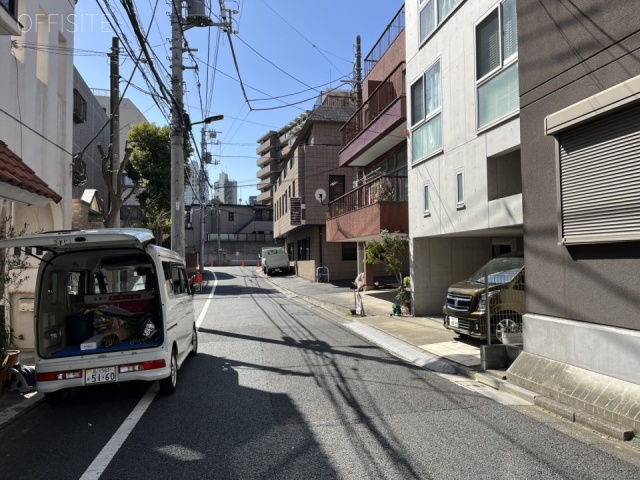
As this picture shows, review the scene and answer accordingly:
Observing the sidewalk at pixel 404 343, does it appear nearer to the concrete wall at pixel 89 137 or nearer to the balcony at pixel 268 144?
the concrete wall at pixel 89 137

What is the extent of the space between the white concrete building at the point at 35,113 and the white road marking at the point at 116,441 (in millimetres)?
3129

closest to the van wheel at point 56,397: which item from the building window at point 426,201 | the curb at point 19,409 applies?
the curb at point 19,409

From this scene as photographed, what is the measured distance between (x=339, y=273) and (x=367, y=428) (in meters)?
25.0

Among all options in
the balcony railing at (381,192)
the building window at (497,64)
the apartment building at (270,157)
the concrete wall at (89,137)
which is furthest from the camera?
the apartment building at (270,157)

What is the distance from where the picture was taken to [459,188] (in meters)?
10.6

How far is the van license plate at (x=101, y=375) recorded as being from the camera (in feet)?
18.4

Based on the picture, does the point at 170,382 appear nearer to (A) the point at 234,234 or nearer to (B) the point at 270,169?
(A) the point at 234,234

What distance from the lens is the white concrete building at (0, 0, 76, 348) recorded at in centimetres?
706

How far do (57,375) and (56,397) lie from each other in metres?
0.60

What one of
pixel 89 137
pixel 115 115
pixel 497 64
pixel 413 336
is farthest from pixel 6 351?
pixel 89 137

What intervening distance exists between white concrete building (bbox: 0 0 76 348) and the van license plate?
2465mm

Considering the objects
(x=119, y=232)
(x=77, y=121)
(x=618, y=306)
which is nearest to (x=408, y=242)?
(x=618, y=306)

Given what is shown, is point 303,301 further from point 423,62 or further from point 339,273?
point 423,62

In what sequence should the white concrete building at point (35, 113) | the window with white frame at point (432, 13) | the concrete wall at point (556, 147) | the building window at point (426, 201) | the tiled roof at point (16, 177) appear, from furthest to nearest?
1. the building window at point (426, 201)
2. the window with white frame at point (432, 13)
3. the white concrete building at point (35, 113)
4. the tiled roof at point (16, 177)
5. the concrete wall at point (556, 147)
